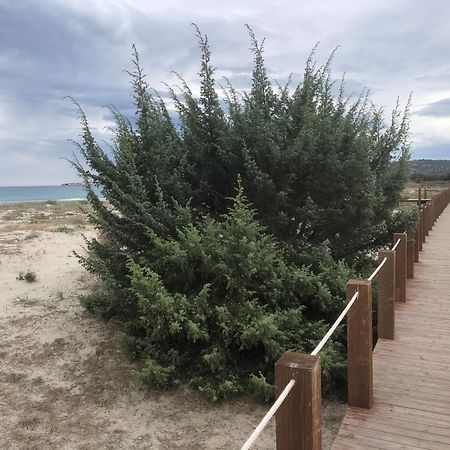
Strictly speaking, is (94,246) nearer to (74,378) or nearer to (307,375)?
(74,378)

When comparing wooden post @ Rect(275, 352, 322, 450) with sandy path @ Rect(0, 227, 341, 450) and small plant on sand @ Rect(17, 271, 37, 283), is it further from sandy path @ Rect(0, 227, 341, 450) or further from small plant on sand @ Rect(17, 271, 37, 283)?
small plant on sand @ Rect(17, 271, 37, 283)

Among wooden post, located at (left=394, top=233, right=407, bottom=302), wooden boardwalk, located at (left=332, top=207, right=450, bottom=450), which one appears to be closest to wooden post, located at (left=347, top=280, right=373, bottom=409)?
wooden boardwalk, located at (left=332, top=207, right=450, bottom=450)

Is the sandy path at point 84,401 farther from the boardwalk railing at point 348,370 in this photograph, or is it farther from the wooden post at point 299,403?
the wooden post at point 299,403

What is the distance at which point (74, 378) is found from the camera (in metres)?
6.37

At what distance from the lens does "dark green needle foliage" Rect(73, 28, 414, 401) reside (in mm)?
5801

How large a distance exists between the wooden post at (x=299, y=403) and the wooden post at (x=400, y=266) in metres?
4.84

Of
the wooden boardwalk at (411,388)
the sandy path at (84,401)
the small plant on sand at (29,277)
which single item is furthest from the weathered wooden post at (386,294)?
the small plant on sand at (29,277)

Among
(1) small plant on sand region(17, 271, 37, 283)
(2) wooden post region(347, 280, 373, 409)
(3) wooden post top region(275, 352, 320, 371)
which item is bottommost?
(1) small plant on sand region(17, 271, 37, 283)

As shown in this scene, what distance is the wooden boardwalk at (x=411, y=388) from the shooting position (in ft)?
10.8

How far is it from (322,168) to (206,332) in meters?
3.81

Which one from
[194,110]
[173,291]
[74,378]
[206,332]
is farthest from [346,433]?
[194,110]

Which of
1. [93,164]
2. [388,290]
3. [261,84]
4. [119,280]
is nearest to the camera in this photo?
[388,290]

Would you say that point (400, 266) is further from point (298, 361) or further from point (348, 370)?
point (298, 361)

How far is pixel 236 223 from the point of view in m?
6.21
